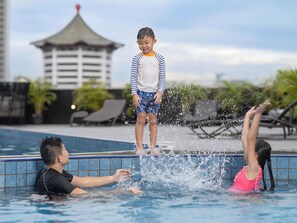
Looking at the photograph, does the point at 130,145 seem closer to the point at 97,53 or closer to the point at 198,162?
the point at 198,162

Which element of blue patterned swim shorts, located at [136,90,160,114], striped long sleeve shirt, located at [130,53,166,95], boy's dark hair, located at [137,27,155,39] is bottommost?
blue patterned swim shorts, located at [136,90,160,114]

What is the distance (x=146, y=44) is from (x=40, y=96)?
1399 centimetres

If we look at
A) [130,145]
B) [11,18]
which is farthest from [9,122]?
[11,18]

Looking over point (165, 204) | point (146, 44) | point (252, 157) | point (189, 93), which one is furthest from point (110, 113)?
point (165, 204)

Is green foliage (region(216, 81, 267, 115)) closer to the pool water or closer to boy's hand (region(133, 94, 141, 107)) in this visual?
boy's hand (region(133, 94, 141, 107))

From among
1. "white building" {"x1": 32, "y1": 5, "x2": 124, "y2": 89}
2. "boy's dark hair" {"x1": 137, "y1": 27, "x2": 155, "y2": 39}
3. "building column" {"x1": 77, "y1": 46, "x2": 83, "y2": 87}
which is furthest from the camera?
"building column" {"x1": 77, "y1": 46, "x2": 83, "y2": 87}

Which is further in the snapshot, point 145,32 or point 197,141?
point 197,141

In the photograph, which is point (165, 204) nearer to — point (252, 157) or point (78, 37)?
point (252, 157)

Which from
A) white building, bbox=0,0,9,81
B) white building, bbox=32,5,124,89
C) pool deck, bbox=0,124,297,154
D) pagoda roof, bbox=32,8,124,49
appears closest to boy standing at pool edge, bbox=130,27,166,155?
pool deck, bbox=0,124,297,154

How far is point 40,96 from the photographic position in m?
19.9

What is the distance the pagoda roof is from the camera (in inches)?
3578

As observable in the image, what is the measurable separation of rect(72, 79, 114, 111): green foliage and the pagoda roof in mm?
70281

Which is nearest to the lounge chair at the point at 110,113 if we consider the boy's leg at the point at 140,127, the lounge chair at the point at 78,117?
the lounge chair at the point at 78,117

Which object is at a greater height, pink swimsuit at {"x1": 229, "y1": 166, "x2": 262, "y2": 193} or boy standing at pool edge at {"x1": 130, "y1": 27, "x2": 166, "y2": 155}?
boy standing at pool edge at {"x1": 130, "y1": 27, "x2": 166, "y2": 155}
